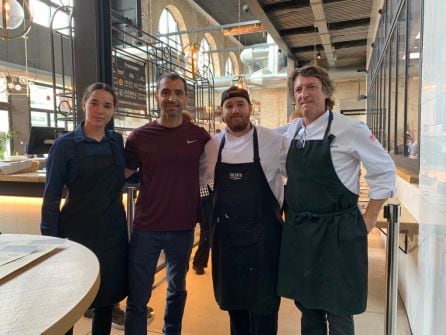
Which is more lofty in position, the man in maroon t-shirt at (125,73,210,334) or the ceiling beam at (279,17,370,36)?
the ceiling beam at (279,17,370,36)

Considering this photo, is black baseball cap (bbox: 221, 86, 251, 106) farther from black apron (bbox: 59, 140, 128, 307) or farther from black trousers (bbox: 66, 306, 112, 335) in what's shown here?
black trousers (bbox: 66, 306, 112, 335)

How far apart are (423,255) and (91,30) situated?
7.97 feet

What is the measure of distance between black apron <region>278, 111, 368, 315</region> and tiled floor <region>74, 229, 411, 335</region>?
0.92 meters

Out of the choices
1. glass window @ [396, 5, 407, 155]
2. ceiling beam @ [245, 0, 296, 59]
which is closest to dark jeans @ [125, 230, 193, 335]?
glass window @ [396, 5, 407, 155]

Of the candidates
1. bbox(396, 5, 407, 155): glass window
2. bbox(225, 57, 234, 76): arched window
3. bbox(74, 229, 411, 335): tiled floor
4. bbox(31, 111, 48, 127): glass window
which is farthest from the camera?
bbox(225, 57, 234, 76): arched window

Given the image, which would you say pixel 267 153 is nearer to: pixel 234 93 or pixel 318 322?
pixel 234 93

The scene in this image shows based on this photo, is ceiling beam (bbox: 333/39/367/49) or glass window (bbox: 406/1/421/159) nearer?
glass window (bbox: 406/1/421/159)

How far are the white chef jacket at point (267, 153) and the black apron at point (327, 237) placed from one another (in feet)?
0.61

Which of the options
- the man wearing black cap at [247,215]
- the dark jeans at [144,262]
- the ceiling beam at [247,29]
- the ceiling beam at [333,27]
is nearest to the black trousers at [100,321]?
the dark jeans at [144,262]

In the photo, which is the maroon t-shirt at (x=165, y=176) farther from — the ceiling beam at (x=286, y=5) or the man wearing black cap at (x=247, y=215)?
the ceiling beam at (x=286, y=5)

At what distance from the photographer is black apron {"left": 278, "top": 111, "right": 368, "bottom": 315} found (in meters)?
1.46

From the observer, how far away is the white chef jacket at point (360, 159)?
1.45m

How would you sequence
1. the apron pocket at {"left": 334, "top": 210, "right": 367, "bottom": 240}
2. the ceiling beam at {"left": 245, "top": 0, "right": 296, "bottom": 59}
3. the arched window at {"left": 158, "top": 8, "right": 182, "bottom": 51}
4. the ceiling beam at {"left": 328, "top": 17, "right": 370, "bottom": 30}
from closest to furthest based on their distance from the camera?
the apron pocket at {"left": 334, "top": 210, "right": 367, "bottom": 240} → the ceiling beam at {"left": 245, "top": 0, "right": 296, "bottom": 59} → the ceiling beam at {"left": 328, "top": 17, "right": 370, "bottom": 30} → the arched window at {"left": 158, "top": 8, "right": 182, "bottom": 51}

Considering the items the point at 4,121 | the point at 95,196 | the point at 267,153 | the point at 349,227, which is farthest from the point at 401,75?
the point at 4,121
